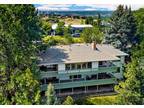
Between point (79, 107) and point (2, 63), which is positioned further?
point (2, 63)

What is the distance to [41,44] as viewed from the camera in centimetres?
1939

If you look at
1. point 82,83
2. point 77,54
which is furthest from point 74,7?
point 82,83

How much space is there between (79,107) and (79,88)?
Answer: 11918 millimetres

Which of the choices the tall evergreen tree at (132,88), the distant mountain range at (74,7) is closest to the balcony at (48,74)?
the tall evergreen tree at (132,88)

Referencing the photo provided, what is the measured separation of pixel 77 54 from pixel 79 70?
1.12 meters

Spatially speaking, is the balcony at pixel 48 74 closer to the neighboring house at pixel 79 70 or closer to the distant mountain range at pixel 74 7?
the neighboring house at pixel 79 70

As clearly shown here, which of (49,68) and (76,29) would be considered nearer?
(49,68)

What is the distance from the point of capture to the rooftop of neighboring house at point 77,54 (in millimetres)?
18797

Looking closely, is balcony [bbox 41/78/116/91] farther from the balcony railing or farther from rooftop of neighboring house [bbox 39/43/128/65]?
rooftop of neighboring house [bbox 39/43/128/65]

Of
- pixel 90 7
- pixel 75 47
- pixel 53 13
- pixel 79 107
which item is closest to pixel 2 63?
pixel 75 47

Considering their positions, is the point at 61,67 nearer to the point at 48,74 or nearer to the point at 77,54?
the point at 48,74

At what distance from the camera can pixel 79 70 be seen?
62.1 ft

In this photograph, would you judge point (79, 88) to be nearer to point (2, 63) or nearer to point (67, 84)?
point (67, 84)

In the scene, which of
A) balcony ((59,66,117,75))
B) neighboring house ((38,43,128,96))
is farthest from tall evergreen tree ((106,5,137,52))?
balcony ((59,66,117,75))
